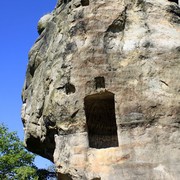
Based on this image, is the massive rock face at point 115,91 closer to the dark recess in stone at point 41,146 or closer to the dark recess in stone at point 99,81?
the dark recess in stone at point 99,81

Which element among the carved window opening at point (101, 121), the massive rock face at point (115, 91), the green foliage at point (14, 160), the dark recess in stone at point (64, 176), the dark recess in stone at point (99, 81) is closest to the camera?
the massive rock face at point (115, 91)

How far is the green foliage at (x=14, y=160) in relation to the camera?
17.5m

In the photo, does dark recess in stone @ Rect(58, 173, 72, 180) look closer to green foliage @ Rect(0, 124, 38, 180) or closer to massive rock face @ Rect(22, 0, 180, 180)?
massive rock face @ Rect(22, 0, 180, 180)

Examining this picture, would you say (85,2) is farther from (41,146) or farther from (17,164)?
(17,164)

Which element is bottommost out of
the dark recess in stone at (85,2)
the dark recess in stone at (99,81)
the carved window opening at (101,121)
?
the carved window opening at (101,121)

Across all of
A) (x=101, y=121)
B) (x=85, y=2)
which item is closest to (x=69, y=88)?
(x=101, y=121)

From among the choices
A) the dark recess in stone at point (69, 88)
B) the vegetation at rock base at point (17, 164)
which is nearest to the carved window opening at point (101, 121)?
the dark recess in stone at point (69, 88)

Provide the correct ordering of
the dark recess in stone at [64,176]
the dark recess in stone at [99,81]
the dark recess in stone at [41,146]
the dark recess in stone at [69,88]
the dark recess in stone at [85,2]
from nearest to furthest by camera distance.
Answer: the dark recess in stone at [64,176] < the dark recess in stone at [99,81] < the dark recess in stone at [69,88] < the dark recess in stone at [85,2] < the dark recess in stone at [41,146]

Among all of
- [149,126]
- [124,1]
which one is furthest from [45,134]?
[124,1]

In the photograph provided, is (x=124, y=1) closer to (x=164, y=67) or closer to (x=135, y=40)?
(x=135, y=40)

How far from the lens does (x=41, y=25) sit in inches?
529

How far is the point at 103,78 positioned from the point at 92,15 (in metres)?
1.88

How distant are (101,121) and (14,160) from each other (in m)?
9.20

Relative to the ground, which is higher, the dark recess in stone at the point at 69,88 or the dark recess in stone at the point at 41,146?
the dark recess in stone at the point at 69,88
